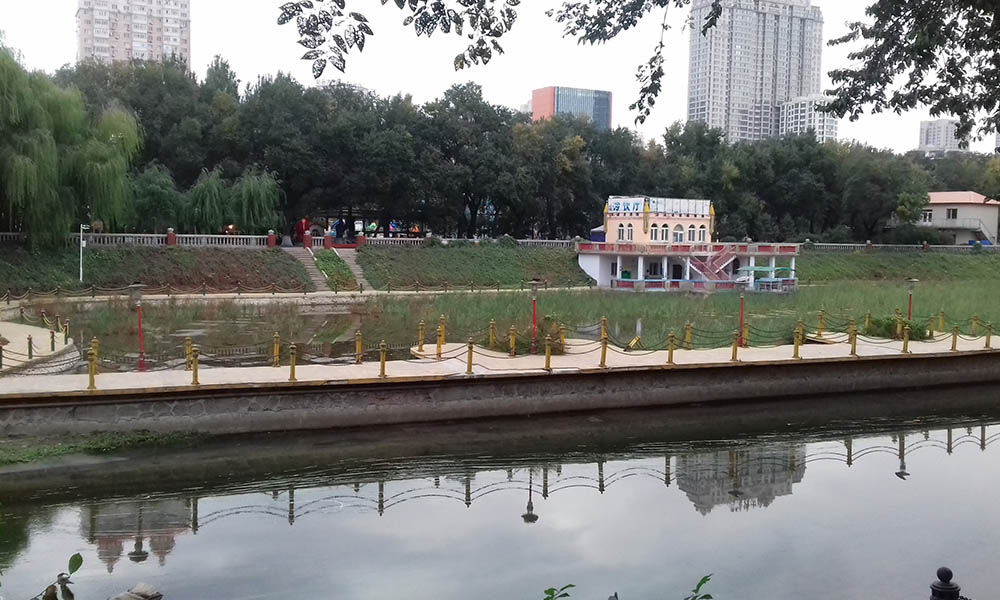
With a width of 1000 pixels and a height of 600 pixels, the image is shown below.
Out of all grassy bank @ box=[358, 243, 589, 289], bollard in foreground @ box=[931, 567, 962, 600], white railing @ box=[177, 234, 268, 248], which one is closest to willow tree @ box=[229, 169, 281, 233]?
white railing @ box=[177, 234, 268, 248]

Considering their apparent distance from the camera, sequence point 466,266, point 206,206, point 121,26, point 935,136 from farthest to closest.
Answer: point 935,136, point 121,26, point 466,266, point 206,206

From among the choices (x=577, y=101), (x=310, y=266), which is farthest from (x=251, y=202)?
(x=577, y=101)

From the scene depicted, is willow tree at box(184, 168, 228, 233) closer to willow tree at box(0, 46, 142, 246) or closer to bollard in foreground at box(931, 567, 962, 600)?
willow tree at box(0, 46, 142, 246)

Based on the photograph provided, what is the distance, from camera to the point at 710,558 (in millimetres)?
10023

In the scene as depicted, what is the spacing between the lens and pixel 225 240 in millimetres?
41781

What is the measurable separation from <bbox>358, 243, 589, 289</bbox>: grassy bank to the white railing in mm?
4961

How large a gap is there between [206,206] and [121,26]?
71.8 metres

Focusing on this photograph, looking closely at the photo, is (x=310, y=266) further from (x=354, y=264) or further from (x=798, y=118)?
(x=798, y=118)

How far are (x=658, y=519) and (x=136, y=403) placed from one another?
26.8 feet

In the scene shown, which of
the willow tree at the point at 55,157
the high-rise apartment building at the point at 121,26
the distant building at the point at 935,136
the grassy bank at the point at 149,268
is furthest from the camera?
the distant building at the point at 935,136

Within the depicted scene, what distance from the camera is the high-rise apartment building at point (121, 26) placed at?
100688 millimetres

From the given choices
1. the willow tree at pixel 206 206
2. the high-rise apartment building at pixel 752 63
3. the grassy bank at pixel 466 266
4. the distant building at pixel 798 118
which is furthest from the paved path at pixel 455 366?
the distant building at pixel 798 118

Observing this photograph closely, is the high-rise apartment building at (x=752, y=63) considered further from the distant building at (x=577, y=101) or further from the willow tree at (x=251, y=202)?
the willow tree at (x=251, y=202)

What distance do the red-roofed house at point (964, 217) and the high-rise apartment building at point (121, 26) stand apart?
80.8m
